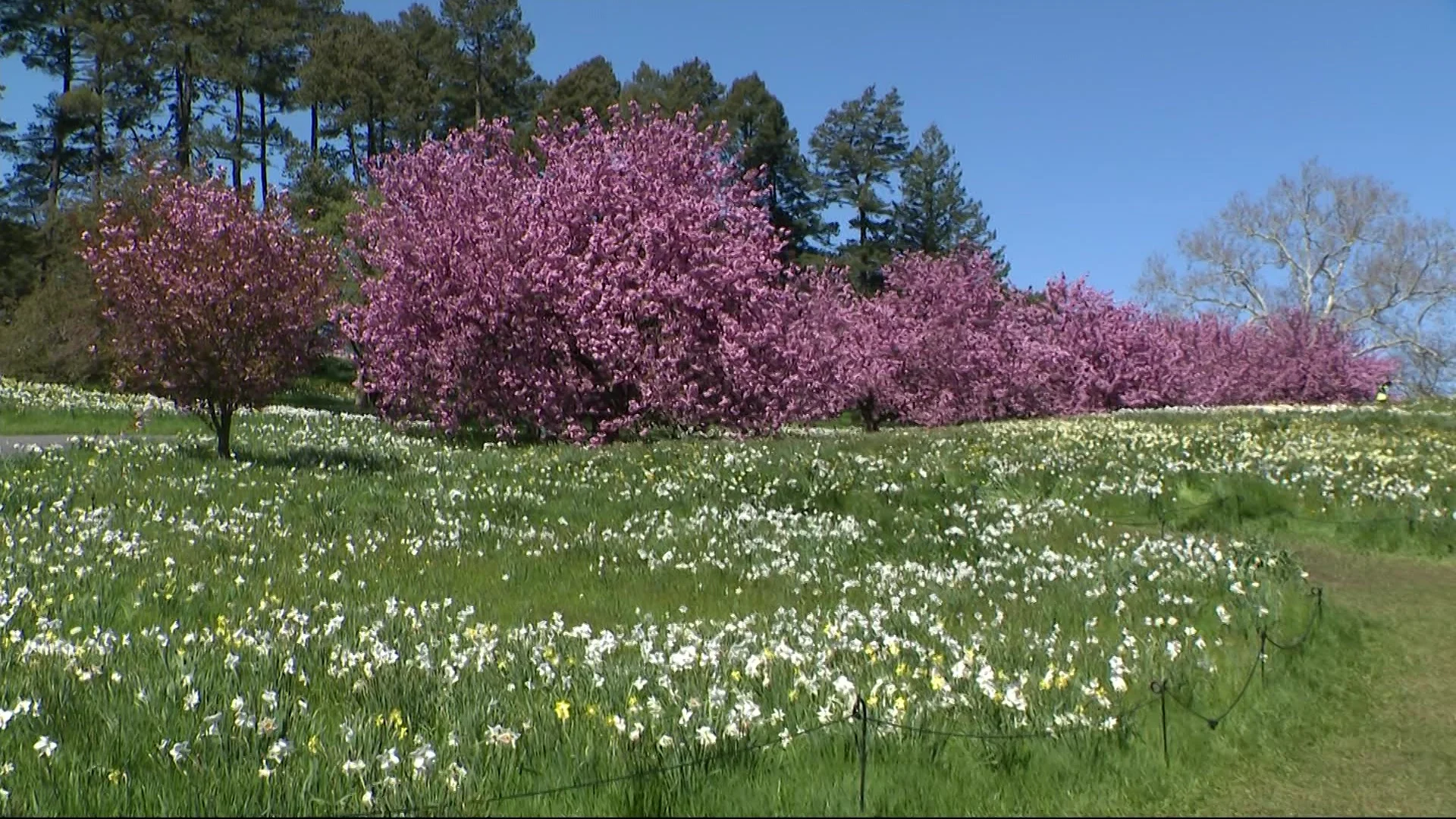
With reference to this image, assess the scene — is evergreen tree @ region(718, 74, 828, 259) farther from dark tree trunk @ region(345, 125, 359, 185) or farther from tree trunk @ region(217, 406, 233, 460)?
tree trunk @ region(217, 406, 233, 460)

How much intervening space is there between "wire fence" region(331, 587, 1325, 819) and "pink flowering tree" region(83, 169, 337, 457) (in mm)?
12122

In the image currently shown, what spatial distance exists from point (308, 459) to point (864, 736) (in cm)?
1300

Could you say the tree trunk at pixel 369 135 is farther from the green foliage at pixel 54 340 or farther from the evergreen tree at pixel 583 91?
the green foliage at pixel 54 340

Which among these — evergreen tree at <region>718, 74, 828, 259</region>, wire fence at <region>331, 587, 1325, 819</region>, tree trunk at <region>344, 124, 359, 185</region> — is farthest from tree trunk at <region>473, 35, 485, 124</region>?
wire fence at <region>331, 587, 1325, 819</region>

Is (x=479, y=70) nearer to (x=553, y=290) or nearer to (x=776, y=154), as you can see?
(x=776, y=154)

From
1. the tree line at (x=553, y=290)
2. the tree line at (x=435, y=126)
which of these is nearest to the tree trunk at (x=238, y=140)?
the tree line at (x=435, y=126)

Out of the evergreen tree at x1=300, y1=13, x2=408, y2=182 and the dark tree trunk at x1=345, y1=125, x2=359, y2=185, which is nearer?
the evergreen tree at x1=300, y1=13, x2=408, y2=182

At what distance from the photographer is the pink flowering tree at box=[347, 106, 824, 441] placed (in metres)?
21.0

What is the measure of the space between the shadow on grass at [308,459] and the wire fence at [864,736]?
1081cm

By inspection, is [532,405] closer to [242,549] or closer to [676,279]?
[676,279]

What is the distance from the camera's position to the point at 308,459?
15.4 meters

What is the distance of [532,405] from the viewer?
21922 mm

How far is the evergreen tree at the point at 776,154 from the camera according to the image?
68.1 m

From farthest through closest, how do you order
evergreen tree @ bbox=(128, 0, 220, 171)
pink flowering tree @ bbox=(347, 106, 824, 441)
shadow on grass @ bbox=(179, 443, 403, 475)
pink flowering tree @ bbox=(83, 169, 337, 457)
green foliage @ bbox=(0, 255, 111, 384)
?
evergreen tree @ bbox=(128, 0, 220, 171)
green foliage @ bbox=(0, 255, 111, 384)
pink flowering tree @ bbox=(347, 106, 824, 441)
shadow on grass @ bbox=(179, 443, 403, 475)
pink flowering tree @ bbox=(83, 169, 337, 457)
